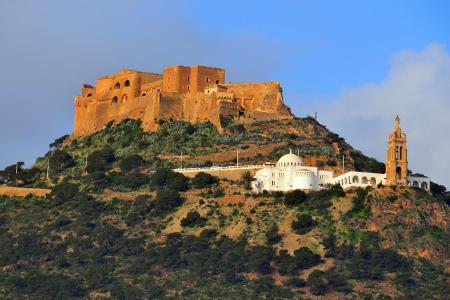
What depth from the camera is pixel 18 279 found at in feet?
377

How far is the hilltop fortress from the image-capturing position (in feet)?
433

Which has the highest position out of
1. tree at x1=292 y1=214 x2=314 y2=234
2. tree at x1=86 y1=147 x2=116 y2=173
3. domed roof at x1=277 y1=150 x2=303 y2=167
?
tree at x1=86 y1=147 x2=116 y2=173

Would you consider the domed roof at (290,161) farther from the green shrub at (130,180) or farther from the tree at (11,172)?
the tree at (11,172)

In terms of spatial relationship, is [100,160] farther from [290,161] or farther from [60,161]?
[290,161]

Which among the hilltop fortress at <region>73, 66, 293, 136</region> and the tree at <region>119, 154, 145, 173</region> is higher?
the hilltop fortress at <region>73, 66, 293, 136</region>

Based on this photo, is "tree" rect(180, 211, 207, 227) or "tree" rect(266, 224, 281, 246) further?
"tree" rect(180, 211, 207, 227)

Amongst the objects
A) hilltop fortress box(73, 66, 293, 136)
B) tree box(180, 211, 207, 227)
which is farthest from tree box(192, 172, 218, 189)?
hilltop fortress box(73, 66, 293, 136)

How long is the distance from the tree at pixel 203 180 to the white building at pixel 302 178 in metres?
3.61

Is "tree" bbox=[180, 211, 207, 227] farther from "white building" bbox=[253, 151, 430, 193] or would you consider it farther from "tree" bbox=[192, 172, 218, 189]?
"white building" bbox=[253, 151, 430, 193]

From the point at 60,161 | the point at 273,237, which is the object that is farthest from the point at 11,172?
the point at 273,237

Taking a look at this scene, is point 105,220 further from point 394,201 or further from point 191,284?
point 394,201

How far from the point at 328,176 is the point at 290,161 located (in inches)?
113

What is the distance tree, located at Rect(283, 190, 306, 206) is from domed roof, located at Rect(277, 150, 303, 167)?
348cm

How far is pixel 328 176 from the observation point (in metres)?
120
